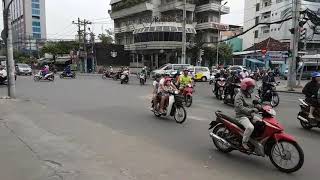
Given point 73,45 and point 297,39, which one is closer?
point 297,39

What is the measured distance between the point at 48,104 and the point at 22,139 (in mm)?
7243

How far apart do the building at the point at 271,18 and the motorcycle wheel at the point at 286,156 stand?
4877 cm

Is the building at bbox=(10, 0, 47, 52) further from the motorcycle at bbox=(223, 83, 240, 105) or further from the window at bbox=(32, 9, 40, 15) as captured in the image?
the motorcycle at bbox=(223, 83, 240, 105)

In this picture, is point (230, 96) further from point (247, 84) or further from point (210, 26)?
point (210, 26)

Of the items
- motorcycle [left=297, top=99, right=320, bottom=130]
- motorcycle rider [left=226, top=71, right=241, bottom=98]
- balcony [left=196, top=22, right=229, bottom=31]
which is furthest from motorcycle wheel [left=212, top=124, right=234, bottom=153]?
balcony [left=196, top=22, right=229, bottom=31]

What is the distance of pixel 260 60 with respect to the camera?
177 ft

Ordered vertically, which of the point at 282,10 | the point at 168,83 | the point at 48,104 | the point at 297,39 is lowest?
the point at 48,104

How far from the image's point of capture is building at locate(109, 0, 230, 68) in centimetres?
5844

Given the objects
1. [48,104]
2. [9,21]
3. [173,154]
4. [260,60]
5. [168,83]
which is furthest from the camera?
[260,60]

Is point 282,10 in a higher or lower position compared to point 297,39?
higher

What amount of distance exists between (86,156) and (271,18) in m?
57.9

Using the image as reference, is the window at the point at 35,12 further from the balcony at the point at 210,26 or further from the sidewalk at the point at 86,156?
the sidewalk at the point at 86,156

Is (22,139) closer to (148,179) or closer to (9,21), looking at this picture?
(148,179)

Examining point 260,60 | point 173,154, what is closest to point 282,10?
point 260,60
